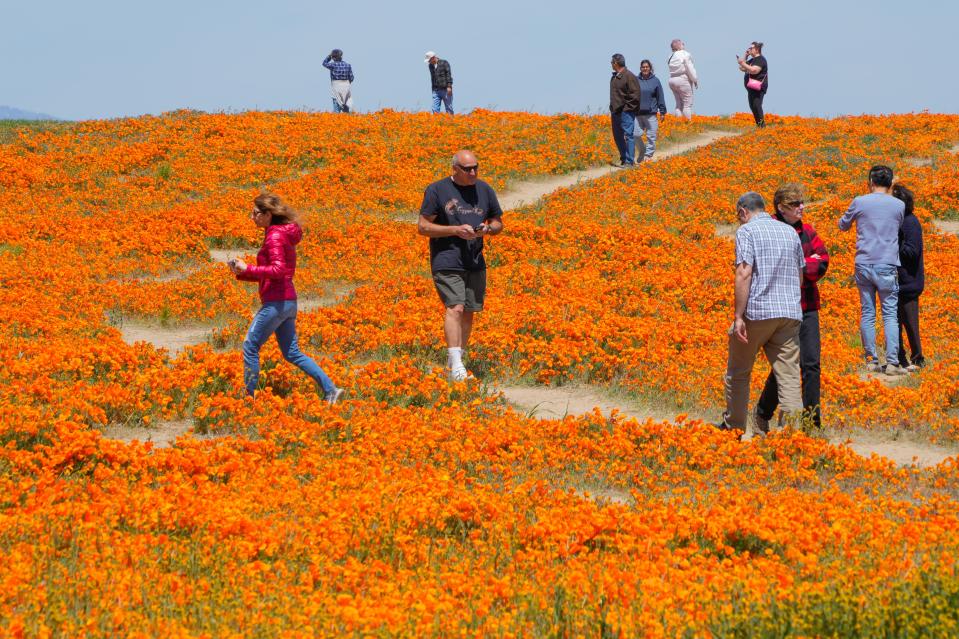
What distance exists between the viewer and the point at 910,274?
1172 centimetres

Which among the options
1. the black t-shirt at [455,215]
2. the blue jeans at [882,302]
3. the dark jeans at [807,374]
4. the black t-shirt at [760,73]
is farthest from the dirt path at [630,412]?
the black t-shirt at [760,73]

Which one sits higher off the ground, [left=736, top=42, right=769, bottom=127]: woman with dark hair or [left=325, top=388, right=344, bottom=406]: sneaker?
[left=736, top=42, right=769, bottom=127]: woman with dark hair

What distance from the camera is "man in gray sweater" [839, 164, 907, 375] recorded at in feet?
37.3

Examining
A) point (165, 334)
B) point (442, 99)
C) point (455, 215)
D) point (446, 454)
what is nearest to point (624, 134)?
point (442, 99)

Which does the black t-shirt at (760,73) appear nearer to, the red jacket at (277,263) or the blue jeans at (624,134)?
the blue jeans at (624,134)

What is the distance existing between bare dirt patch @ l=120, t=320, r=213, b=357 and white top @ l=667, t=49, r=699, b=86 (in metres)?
21.2

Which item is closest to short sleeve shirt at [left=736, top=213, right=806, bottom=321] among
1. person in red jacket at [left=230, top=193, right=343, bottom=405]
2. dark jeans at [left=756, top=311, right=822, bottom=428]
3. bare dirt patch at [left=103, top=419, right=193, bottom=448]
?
dark jeans at [left=756, top=311, right=822, bottom=428]

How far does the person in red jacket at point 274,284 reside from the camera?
8.99 meters

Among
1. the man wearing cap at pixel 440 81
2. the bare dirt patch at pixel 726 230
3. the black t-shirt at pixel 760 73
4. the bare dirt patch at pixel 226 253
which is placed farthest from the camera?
the man wearing cap at pixel 440 81

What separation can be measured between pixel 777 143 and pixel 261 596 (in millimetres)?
26693

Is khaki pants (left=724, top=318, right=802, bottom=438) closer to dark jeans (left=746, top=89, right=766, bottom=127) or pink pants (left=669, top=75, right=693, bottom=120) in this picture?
dark jeans (left=746, top=89, right=766, bottom=127)

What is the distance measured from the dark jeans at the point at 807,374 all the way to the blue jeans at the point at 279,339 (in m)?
4.43

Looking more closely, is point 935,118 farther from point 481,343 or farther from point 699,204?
point 481,343

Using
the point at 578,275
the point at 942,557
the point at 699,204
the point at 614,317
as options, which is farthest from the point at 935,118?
the point at 942,557
